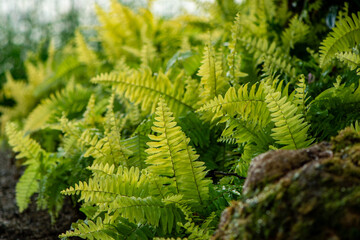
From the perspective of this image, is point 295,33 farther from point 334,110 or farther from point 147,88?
point 147,88

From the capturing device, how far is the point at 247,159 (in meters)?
1.25

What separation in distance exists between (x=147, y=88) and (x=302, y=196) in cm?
104

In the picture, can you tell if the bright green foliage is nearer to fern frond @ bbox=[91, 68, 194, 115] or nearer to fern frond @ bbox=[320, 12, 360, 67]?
fern frond @ bbox=[320, 12, 360, 67]

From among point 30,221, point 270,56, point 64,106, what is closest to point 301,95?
point 270,56

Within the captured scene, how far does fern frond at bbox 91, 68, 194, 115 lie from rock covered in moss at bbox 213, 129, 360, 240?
0.80 m

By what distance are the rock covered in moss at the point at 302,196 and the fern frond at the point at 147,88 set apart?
2.63 ft

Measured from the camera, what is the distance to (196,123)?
1.54 meters

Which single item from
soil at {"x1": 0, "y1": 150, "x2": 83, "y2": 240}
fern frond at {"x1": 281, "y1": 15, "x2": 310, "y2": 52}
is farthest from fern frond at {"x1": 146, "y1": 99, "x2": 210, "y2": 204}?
fern frond at {"x1": 281, "y1": 15, "x2": 310, "y2": 52}

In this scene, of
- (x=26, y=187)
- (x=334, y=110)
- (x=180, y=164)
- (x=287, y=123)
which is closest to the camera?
(x=287, y=123)

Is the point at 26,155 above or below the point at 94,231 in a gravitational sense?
above

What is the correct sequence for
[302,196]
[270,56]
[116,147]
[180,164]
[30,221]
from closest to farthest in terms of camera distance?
[302,196]
[180,164]
[116,147]
[270,56]
[30,221]

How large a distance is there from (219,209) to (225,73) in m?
0.70

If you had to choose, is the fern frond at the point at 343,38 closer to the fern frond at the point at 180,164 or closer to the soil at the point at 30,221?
the fern frond at the point at 180,164

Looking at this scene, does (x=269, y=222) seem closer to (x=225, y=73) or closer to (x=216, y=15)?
(x=225, y=73)
